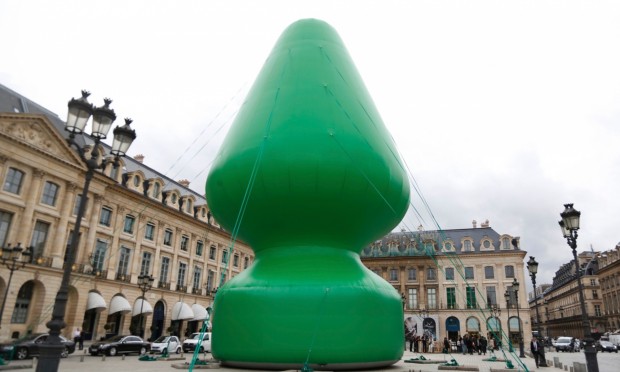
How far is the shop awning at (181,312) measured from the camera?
39.0m

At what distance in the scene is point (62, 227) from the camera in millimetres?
29906

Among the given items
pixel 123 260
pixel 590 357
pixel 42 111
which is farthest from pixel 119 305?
pixel 590 357

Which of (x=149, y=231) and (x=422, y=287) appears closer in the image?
(x=149, y=231)

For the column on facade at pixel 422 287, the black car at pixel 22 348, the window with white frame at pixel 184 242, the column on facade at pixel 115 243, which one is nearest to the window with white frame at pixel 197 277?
the window with white frame at pixel 184 242

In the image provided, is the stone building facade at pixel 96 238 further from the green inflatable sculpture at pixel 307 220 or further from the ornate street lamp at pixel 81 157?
the ornate street lamp at pixel 81 157

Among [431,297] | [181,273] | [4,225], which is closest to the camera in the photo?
[4,225]

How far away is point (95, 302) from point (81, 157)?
26738mm

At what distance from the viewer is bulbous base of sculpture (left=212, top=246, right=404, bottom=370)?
32.9 ft

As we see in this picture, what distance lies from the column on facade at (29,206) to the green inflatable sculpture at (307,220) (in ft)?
69.0

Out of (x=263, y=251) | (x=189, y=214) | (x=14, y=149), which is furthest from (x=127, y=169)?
(x=263, y=251)

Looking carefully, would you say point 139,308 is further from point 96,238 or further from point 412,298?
point 412,298

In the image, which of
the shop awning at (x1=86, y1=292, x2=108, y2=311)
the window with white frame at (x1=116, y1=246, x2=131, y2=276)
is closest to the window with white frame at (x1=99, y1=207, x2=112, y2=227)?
the window with white frame at (x1=116, y1=246, x2=131, y2=276)

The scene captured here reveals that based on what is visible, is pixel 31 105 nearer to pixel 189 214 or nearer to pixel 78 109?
pixel 189 214

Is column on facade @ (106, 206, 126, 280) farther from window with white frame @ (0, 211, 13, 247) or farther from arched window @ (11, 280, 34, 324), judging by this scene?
window with white frame @ (0, 211, 13, 247)
